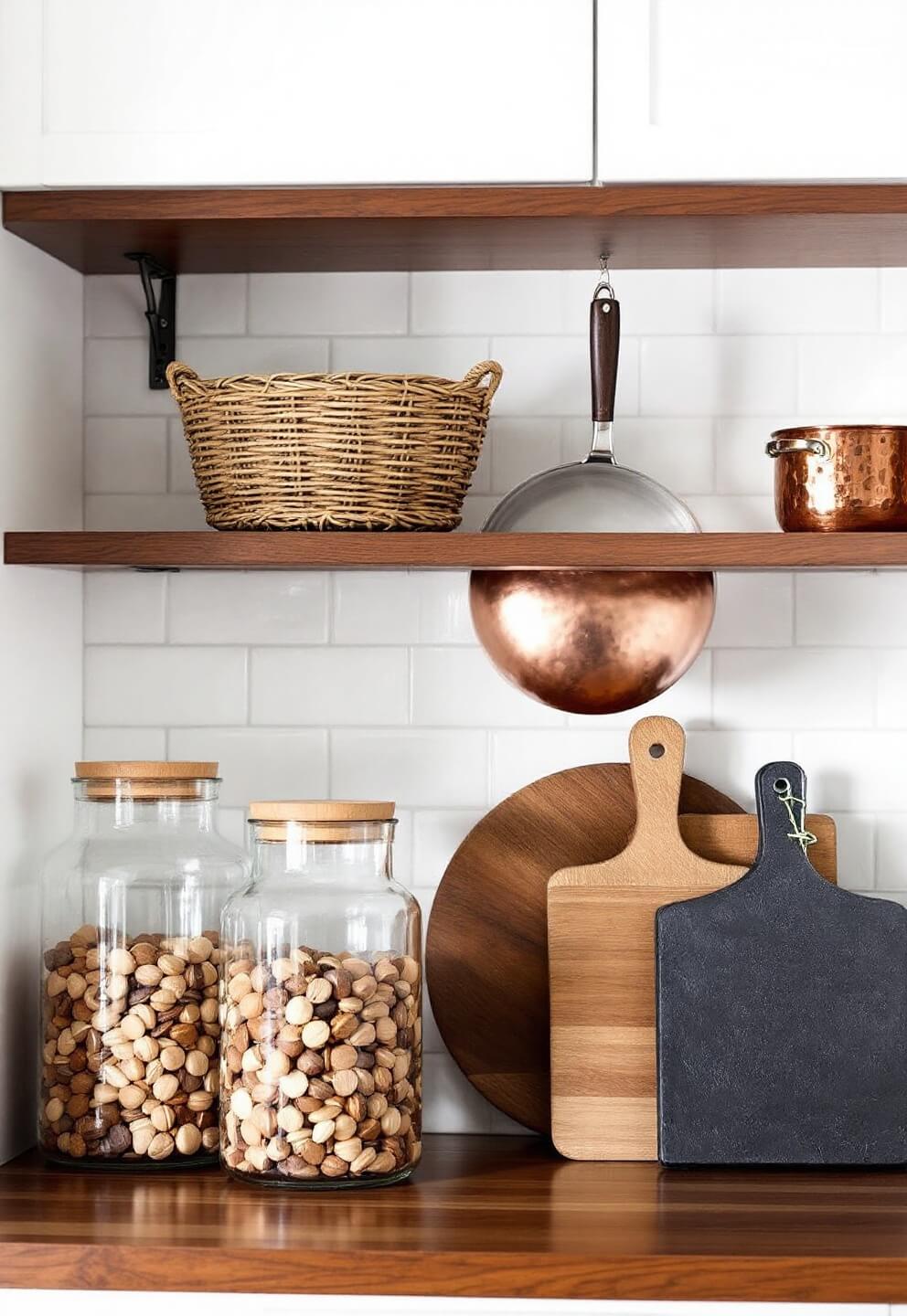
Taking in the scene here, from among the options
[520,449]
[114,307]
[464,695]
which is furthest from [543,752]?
[114,307]

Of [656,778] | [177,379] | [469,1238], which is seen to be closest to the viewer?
[469,1238]

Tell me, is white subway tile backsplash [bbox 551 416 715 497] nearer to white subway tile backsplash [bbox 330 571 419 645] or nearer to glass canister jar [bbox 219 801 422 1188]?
white subway tile backsplash [bbox 330 571 419 645]

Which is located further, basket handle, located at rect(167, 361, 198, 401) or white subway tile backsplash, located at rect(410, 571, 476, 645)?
white subway tile backsplash, located at rect(410, 571, 476, 645)

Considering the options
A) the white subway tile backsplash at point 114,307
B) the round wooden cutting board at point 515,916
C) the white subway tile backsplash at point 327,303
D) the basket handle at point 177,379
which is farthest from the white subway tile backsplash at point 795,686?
the white subway tile backsplash at point 114,307

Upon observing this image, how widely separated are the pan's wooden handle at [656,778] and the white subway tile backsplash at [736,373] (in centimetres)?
36

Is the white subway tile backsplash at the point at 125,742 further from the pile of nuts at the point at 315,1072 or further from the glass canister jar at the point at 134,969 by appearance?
the pile of nuts at the point at 315,1072

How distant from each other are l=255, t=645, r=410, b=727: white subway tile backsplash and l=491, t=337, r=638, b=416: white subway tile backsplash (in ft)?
1.00

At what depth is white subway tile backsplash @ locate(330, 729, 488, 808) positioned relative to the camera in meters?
1.62

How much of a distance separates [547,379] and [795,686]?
1.43 ft

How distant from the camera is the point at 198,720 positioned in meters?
1.64

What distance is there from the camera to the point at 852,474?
1.36m

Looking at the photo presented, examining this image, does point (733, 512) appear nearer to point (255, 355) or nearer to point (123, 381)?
point (255, 355)

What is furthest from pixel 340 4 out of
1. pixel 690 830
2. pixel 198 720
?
pixel 690 830

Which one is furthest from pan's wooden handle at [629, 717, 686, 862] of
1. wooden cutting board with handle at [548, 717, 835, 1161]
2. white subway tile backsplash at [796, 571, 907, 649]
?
white subway tile backsplash at [796, 571, 907, 649]
